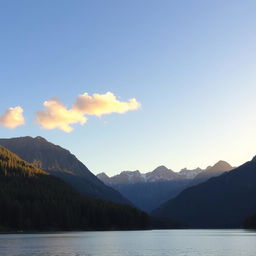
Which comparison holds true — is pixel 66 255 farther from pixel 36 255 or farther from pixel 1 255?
pixel 1 255

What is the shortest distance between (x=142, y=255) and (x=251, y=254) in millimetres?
25478

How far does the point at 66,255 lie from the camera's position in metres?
109

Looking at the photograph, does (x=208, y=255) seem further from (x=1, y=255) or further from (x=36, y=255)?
(x=1, y=255)

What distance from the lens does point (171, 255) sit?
112 m

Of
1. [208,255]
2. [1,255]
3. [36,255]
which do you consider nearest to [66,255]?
[36,255]

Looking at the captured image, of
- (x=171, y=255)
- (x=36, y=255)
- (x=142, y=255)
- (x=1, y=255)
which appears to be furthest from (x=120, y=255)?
(x=1, y=255)

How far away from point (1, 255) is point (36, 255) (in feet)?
25.0

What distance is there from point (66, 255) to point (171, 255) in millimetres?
24480

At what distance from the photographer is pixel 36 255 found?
353 ft

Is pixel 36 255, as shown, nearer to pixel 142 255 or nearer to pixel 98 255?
pixel 98 255

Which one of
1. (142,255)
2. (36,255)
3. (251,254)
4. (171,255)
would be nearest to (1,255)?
(36,255)

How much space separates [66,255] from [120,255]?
12622 mm

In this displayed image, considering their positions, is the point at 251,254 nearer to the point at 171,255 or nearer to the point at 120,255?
the point at 171,255

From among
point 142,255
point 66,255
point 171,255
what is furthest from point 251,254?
point 66,255
